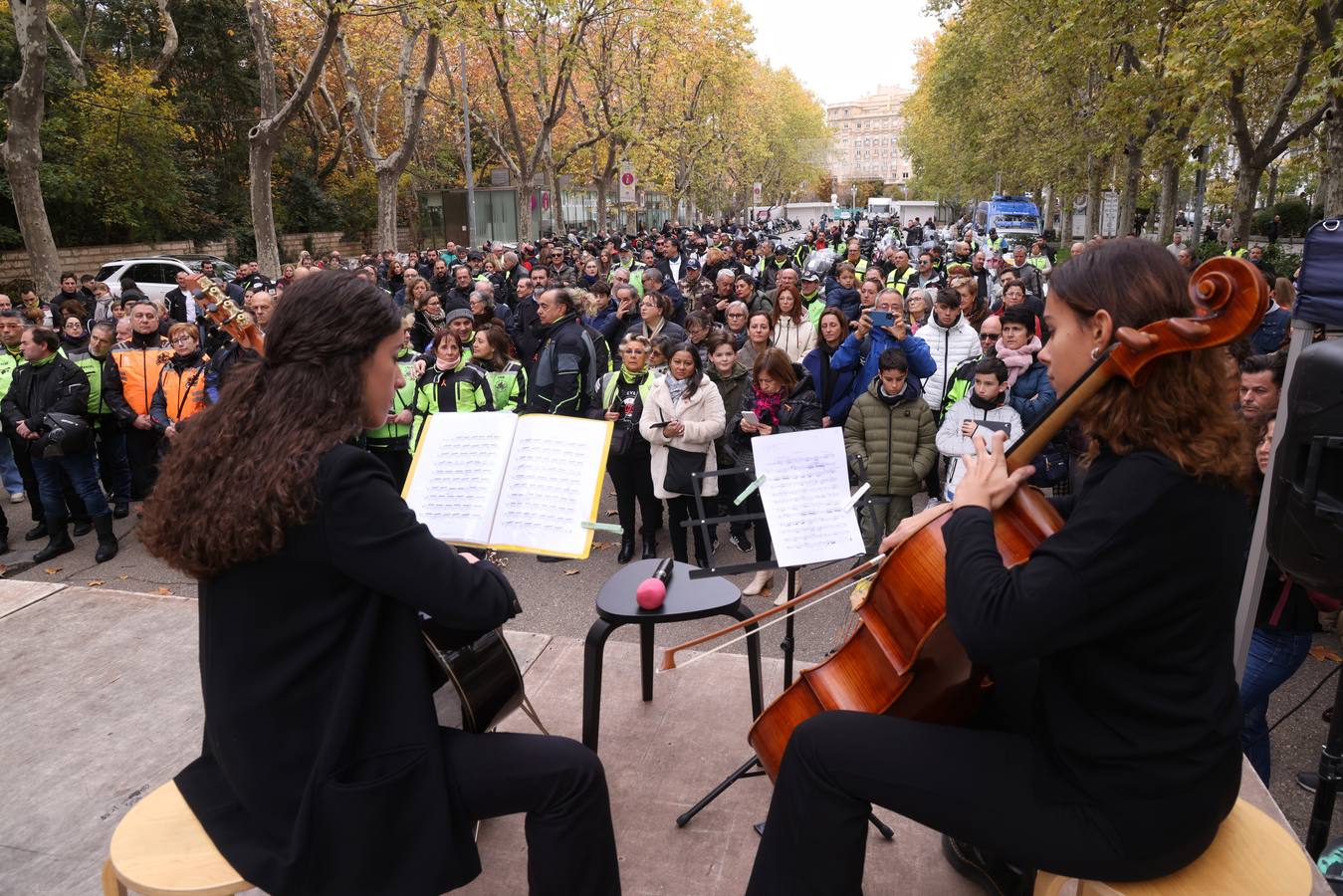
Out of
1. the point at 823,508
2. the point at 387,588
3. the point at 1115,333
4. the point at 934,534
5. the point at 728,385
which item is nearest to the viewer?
the point at 1115,333

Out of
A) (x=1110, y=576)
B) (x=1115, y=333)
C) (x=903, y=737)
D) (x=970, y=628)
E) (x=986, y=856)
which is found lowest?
(x=986, y=856)

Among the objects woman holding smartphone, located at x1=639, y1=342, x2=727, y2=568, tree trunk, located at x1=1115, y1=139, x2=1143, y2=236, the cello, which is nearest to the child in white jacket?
woman holding smartphone, located at x1=639, y1=342, x2=727, y2=568

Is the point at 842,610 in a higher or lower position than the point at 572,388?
lower

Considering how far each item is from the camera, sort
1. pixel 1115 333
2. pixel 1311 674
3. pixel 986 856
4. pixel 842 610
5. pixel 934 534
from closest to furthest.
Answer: pixel 1115 333, pixel 934 534, pixel 986 856, pixel 1311 674, pixel 842 610

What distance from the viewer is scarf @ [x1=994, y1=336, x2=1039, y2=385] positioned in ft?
20.4

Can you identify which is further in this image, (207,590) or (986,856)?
(986,856)

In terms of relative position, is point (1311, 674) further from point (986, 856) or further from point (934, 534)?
point (934, 534)

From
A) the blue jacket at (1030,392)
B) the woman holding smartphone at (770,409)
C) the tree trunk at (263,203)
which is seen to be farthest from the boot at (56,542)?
the tree trunk at (263,203)

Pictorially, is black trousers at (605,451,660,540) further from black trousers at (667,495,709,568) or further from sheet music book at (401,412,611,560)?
sheet music book at (401,412,611,560)

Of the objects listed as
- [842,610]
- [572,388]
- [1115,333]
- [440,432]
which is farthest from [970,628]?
[572,388]

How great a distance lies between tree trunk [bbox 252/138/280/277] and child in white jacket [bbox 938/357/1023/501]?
1516cm

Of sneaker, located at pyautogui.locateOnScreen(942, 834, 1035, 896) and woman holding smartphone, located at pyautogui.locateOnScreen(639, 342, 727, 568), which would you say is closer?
sneaker, located at pyautogui.locateOnScreen(942, 834, 1035, 896)

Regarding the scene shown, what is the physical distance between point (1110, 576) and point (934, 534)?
1.48 ft

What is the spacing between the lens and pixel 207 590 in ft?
6.47
